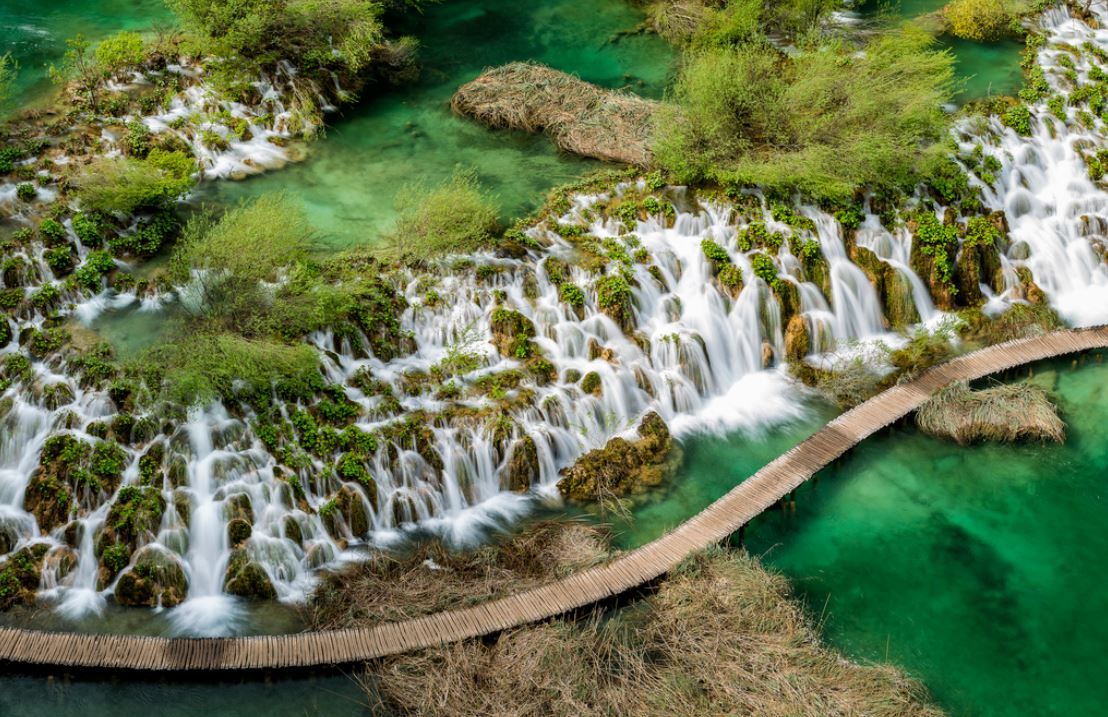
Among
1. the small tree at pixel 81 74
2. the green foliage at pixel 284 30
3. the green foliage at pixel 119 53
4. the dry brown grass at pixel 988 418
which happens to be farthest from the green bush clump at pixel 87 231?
the dry brown grass at pixel 988 418

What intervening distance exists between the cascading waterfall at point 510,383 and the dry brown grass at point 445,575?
0.51 m

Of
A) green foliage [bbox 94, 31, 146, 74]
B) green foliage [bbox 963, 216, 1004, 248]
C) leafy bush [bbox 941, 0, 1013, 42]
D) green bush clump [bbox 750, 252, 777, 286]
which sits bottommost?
green bush clump [bbox 750, 252, 777, 286]

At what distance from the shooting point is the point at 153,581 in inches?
492

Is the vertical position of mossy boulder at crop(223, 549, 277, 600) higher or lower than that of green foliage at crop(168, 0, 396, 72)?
lower

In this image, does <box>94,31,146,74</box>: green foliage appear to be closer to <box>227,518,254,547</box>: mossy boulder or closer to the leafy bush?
<box>227,518,254,547</box>: mossy boulder

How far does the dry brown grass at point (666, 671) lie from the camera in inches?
434

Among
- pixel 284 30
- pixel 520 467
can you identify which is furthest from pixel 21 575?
pixel 284 30

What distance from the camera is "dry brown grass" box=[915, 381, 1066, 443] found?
1516 cm

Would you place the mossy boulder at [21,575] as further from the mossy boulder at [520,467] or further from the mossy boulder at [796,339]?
the mossy boulder at [796,339]

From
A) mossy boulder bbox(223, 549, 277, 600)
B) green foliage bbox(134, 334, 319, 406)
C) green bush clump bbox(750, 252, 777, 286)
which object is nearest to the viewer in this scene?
mossy boulder bbox(223, 549, 277, 600)

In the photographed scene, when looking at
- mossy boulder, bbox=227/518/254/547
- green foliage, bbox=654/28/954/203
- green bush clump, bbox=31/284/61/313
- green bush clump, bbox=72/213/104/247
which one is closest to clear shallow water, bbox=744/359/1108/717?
green foliage, bbox=654/28/954/203

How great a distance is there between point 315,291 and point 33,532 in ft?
15.6

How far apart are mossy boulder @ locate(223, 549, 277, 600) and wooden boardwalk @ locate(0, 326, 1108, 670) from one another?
0.96m

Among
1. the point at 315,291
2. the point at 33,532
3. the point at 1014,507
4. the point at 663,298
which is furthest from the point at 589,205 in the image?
the point at 33,532
